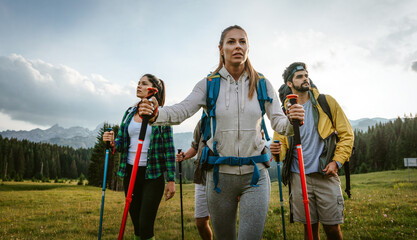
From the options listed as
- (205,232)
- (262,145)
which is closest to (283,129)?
(262,145)

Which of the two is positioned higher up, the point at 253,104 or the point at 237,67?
the point at 237,67

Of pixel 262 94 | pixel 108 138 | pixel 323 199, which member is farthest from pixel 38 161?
pixel 262 94

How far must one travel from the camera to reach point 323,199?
Answer: 187 inches

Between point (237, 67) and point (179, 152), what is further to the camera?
point (179, 152)

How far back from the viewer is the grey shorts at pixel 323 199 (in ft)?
15.4

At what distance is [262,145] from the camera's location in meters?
3.05

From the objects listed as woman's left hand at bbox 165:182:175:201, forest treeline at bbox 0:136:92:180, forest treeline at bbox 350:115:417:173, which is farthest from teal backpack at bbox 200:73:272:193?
forest treeline at bbox 0:136:92:180

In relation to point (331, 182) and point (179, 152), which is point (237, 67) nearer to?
point (331, 182)

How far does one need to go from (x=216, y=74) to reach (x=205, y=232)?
3.94 m

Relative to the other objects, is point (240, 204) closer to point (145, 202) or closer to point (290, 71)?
point (145, 202)

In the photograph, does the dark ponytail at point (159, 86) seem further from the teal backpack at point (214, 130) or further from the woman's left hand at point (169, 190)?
the teal backpack at point (214, 130)

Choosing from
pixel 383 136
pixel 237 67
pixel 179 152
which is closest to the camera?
pixel 237 67

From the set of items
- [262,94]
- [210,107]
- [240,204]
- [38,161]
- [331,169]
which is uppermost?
[262,94]

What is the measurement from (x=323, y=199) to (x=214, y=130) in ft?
9.92
